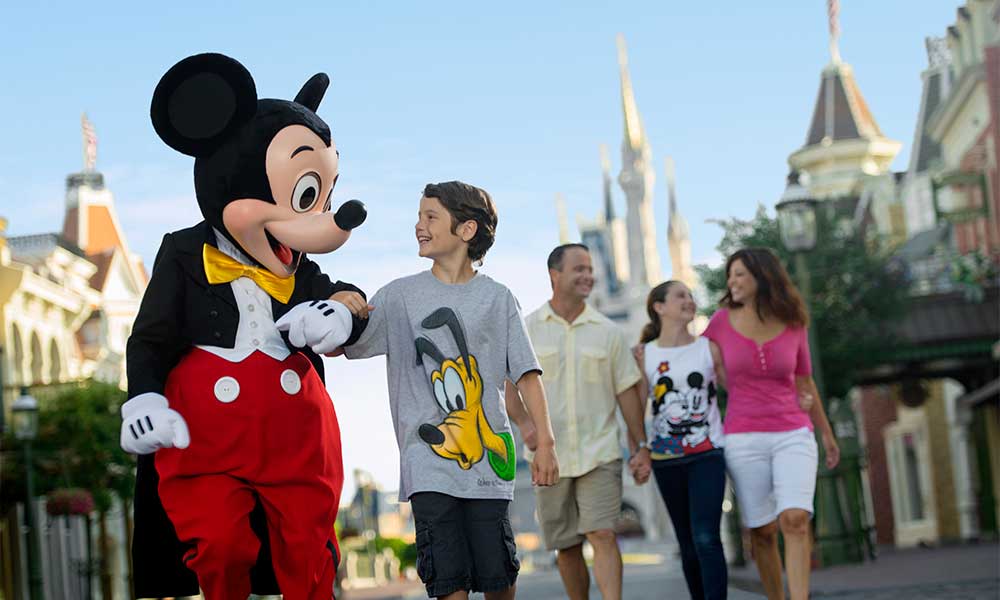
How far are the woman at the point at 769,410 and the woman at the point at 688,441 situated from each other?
0.34ft

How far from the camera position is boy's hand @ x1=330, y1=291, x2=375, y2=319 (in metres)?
6.05

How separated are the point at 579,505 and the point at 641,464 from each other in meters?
0.39

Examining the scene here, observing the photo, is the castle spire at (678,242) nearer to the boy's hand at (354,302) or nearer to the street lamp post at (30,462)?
the street lamp post at (30,462)

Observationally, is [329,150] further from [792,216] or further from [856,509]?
[856,509]

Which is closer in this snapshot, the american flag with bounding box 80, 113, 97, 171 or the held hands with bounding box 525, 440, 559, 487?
the held hands with bounding box 525, 440, 559, 487

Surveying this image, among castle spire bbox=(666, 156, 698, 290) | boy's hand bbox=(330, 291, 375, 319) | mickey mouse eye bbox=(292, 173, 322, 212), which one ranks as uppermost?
castle spire bbox=(666, 156, 698, 290)

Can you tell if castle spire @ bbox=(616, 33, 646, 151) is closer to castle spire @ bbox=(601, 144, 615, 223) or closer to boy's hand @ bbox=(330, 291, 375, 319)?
castle spire @ bbox=(601, 144, 615, 223)

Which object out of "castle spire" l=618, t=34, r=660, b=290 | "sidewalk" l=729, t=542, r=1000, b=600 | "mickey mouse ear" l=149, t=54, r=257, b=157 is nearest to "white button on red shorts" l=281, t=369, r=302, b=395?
"mickey mouse ear" l=149, t=54, r=257, b=157

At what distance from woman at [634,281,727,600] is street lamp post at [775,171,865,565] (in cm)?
701

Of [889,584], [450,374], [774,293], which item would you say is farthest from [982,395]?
[450,374]

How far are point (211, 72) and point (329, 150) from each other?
51 cm

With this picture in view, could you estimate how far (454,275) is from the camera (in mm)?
6613

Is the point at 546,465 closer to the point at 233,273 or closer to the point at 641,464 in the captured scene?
the point at 233,273

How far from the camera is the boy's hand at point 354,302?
6.05 metres
